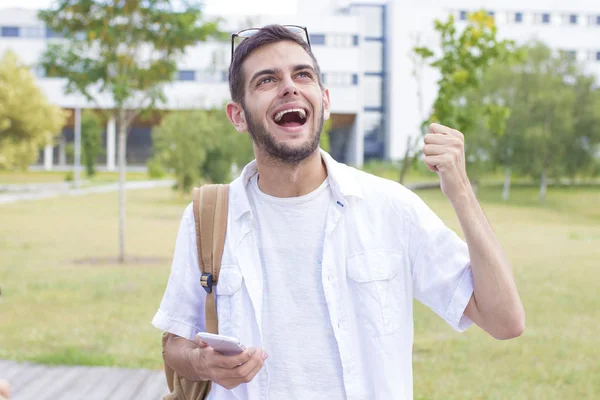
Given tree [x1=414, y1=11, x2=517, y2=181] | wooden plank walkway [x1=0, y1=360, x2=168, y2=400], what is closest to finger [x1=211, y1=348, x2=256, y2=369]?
wooden plank walkway [x1=0, y1=360, x2=168, y2=400]

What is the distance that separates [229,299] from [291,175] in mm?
395

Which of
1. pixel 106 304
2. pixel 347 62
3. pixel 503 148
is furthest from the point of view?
pixel 347 62

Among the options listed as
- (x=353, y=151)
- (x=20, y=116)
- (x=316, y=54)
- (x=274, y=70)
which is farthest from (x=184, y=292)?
(x=353, y=151)

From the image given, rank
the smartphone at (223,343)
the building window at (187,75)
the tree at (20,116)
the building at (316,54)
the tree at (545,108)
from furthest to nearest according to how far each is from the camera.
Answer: the building window at (187,75), the building at (316,54), the tree at (545,108), the tree at (20,116), the smartphone at (223,343)

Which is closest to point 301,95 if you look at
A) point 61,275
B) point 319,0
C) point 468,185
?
point 468,185

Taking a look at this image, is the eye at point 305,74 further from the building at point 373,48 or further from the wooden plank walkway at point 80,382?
the building at point 373,48

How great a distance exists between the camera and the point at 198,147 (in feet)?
91.5

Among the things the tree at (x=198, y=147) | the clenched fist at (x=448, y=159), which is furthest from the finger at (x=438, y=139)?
the tree at (x=198, y=147)

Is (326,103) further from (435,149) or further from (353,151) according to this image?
(353,151)

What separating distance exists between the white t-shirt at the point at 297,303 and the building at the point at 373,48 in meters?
53.0

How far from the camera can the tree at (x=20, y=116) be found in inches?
1297

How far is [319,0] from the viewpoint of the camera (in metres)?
60.7

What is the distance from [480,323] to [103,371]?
439cm

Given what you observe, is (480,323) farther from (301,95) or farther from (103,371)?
(103,371)
